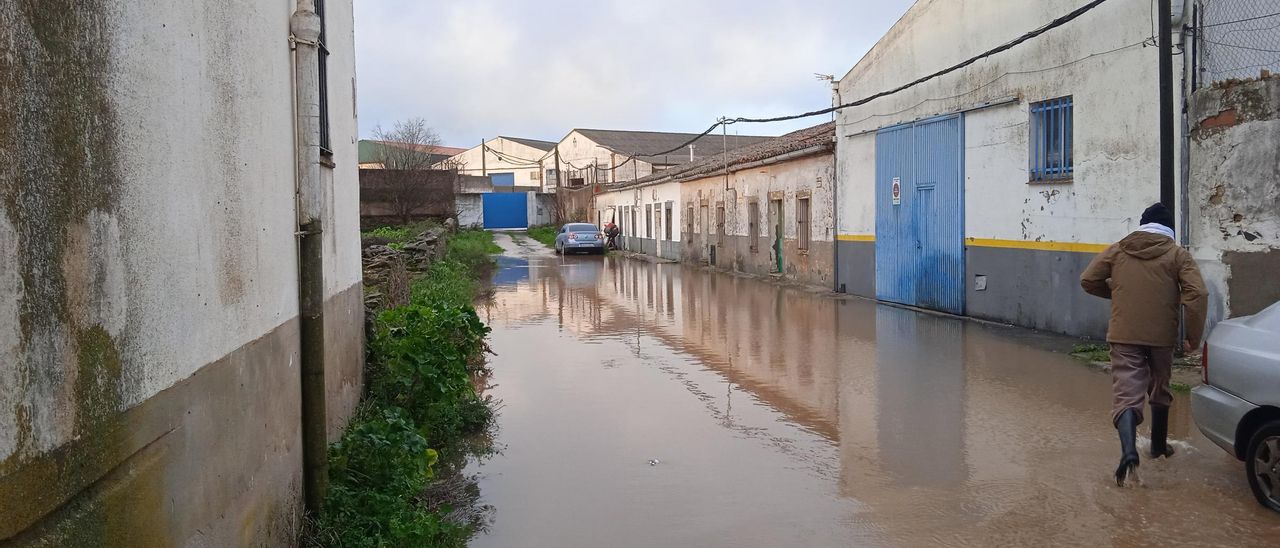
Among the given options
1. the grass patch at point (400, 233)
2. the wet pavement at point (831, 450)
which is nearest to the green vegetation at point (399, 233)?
the grass patch at point (400, 233)

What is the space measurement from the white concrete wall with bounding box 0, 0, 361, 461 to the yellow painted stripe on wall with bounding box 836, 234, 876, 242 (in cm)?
1506

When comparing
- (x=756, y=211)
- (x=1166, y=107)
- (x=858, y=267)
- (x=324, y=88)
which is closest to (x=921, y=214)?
(x=858, y=267)

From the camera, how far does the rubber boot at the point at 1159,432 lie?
6.17 m

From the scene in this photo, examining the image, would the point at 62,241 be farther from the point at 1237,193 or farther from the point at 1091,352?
the point at 1091,352

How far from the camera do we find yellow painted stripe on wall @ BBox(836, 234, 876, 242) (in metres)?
18.4

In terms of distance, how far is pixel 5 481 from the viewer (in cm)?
196

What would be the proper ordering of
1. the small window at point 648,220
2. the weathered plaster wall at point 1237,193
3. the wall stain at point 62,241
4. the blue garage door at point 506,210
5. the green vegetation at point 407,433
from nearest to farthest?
the wall stain at point 62,241 → the green vegetation at point 407,433 → the weathered plaster wall at point 1237,193 → the small window at point 648,220 → the blue garage door at point 506,210

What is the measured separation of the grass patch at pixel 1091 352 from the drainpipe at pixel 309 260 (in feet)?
28.1

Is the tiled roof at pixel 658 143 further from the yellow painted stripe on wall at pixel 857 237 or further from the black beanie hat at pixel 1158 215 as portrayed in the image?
the black beanie hat at pixel 1158 215

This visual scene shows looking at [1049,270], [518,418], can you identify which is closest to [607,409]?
[518,418]

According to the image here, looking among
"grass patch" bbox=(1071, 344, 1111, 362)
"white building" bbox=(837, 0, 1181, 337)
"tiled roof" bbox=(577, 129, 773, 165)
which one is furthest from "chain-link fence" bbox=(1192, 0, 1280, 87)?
"tiled roof" bbox=(577, 129, 773, 165)

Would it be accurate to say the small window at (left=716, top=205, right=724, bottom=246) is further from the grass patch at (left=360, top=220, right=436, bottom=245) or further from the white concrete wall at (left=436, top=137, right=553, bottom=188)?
the white concrete wall at (left=436, top=137, right=553, bottom=188)

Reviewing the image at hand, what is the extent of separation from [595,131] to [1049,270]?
185ft

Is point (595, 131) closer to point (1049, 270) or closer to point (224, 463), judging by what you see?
point (1049, 270)
